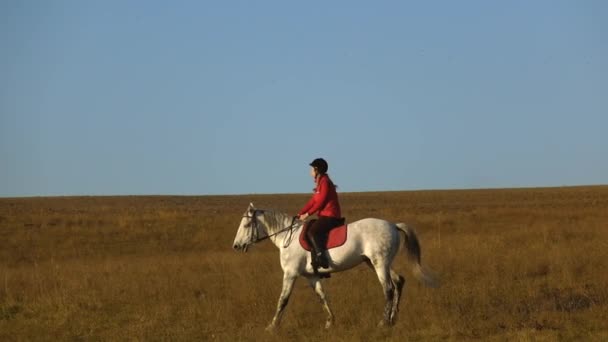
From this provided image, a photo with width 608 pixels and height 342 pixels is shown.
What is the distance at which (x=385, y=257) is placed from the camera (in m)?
12.0

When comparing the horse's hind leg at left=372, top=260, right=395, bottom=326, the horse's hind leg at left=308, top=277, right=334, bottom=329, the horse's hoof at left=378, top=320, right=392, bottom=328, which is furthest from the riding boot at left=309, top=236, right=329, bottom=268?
the horse's hoof at left=378, top=320, right=392, bottom=328

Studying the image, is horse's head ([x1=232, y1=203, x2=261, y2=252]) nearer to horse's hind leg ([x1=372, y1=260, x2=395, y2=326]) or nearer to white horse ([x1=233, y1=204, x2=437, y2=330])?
white horse ([x1=233, y1=204, x2=437, y2=330])

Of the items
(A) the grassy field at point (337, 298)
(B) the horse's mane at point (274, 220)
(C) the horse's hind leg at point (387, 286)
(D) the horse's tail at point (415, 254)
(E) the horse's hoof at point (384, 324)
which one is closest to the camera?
(A) the grassy field at point (337, 298)

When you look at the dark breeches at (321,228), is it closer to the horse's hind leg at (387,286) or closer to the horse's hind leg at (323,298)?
the horse's hind leg at (323,298)

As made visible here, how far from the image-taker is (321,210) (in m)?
12.3

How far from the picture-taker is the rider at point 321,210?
39.4 feet

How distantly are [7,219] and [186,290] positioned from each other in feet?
71.0

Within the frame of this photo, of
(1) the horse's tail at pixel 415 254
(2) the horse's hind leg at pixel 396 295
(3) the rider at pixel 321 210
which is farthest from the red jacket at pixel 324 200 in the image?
(2) the horse's hind leg at pixel 396 295

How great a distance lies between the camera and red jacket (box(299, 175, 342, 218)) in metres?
12.1

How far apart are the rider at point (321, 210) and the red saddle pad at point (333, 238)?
0.22ft

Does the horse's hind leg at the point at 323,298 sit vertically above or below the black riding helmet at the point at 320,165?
below

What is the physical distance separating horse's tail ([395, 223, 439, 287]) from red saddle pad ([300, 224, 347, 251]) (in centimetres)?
99

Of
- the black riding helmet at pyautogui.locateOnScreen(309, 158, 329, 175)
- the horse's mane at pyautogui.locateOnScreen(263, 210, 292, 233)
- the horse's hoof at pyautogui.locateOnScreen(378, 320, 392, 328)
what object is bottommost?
the horse's hoof at pyautogui.locateOnScreen(378, 320, 392, 328)

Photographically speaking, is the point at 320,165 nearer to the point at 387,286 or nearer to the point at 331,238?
the point at 331,238
